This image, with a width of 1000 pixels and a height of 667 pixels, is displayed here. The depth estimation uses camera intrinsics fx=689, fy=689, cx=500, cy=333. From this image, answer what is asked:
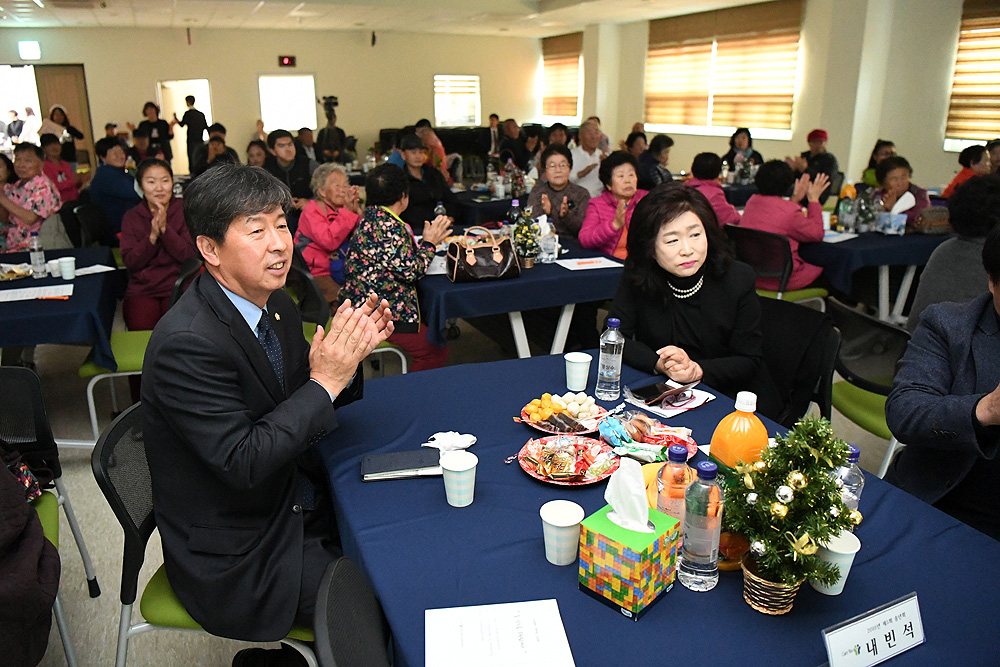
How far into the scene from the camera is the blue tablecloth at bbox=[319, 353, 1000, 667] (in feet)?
3.54

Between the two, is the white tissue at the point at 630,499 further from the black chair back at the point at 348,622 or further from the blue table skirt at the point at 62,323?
the blue table skirt at the point at 62,323

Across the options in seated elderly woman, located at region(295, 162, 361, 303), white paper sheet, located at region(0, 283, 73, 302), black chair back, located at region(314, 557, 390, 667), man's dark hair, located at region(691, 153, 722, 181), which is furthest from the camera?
man's dark hair, located at region(691, 153, 722, 181)

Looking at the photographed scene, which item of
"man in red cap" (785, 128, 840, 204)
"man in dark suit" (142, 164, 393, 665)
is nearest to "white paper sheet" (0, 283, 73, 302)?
"man in dark suit" (142, 164, 393, 665)

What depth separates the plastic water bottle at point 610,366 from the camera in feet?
6.58

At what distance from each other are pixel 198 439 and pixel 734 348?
1.70 m

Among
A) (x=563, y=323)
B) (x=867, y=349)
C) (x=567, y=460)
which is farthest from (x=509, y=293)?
(x=567, y=460)

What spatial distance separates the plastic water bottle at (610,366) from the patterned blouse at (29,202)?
4461 millimetres

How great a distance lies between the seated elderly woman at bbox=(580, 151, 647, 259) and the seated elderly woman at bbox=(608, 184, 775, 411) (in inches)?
67.1

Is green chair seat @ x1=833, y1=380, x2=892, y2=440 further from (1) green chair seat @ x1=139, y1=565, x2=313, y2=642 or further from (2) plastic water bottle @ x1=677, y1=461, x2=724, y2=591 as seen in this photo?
(1) green chair seat @ x1=139, y1=565, x2=313, y2=642

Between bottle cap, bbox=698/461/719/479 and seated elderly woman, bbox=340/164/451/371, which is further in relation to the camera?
seated elderly woman, bbox=340/164/451/371

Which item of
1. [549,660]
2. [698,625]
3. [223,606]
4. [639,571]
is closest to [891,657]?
[698,625]

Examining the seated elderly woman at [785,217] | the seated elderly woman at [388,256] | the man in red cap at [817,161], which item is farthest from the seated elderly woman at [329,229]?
the man in red cap at [817,161]

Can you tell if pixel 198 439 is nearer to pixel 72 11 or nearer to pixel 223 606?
pixel 223 606

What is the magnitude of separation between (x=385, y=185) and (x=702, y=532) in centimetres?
258
